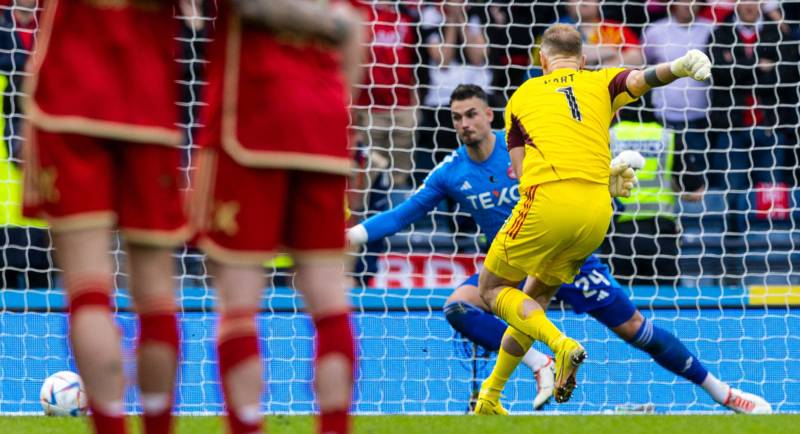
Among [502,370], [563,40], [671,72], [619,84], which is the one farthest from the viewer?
[502,370]

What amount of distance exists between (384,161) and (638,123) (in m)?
1.75

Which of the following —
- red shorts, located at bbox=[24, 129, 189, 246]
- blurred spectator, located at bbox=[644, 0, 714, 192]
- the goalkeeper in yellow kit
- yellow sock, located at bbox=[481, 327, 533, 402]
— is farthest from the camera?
blurred spectator, located at bbox=[644, 0, 714, 192]

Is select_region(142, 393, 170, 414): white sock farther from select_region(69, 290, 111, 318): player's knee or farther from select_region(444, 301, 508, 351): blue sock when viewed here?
select_region(444, 301, 508, 351): blue sock

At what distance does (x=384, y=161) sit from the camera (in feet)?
29.8

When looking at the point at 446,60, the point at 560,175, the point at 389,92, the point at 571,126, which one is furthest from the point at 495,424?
the point at 446,60

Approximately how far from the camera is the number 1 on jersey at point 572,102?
5750mm

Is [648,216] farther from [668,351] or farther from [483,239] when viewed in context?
[668,351]

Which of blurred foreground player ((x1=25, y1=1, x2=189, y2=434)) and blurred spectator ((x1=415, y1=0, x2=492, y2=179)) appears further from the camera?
blurred spectator ((x1=415, y1=0, x2=492, y2=179))

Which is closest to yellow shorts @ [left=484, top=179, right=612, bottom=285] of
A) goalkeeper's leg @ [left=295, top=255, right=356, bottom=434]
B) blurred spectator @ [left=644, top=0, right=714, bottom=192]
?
goalkeeper's leg @ [left=295, top=255, right=356, bottom=434]

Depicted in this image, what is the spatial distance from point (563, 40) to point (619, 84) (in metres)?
0.39

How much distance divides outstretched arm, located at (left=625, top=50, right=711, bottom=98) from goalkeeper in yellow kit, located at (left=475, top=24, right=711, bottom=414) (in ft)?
0.09

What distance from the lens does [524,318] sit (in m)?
5.93

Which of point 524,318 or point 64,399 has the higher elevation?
point 524,318

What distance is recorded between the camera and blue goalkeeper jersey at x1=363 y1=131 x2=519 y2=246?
22.9 feet
